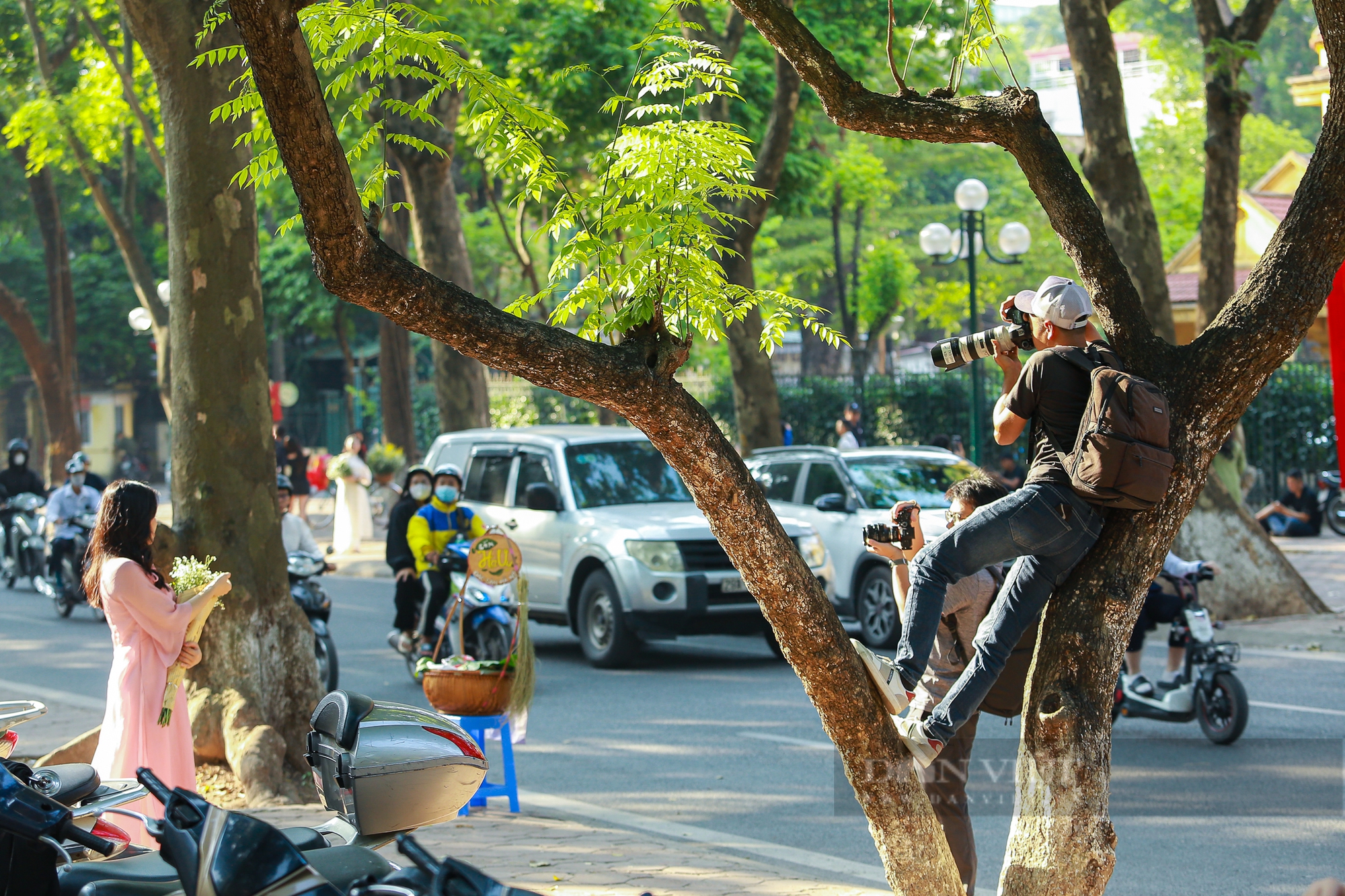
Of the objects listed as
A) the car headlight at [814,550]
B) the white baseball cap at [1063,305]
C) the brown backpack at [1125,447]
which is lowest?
the car headlight at [814,550]

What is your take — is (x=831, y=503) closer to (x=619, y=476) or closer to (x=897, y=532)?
(x=619, y=476)

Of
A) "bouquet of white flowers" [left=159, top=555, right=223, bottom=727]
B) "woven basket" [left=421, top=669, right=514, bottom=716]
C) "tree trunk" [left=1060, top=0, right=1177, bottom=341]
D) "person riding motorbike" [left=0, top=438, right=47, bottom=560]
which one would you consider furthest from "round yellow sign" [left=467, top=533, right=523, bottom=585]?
"person riding motorbike" [left=0, top=438, right=47, bottom=560]

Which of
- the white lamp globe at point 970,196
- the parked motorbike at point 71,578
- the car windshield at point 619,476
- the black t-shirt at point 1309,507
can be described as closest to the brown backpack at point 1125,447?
the car windshield at point 619,476

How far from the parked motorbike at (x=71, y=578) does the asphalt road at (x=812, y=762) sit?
323 cm

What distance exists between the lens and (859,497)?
532 inches

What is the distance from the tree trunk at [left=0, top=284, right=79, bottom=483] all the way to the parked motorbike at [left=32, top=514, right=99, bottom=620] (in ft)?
46.0

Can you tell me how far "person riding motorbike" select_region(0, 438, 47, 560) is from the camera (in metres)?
19.7

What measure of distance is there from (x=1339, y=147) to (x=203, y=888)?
12.5 ft

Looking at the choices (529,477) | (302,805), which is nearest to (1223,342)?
(302,805)

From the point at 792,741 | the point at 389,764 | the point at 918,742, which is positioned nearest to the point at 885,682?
the point at 918,742

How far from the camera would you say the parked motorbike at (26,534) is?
18.7m

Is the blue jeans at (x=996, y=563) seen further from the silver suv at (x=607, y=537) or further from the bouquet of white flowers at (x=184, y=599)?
the silver suv at (x=607, y=537)

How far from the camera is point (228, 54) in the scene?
4.83 meters

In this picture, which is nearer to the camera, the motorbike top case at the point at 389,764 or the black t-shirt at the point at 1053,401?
the motorbike top case at the point at 389,764
